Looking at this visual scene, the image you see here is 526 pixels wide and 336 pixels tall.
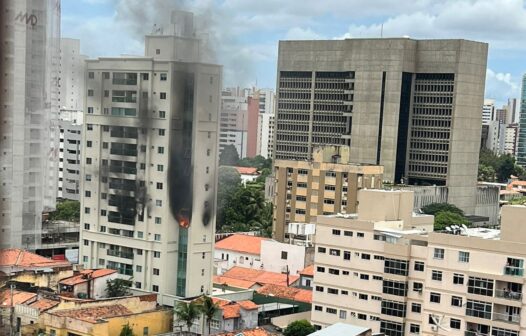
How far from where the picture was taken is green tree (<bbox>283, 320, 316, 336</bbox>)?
14.9ft

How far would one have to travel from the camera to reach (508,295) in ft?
12.6

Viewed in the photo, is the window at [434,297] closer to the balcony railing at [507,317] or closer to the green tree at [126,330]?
the balcony railing at [507,317]

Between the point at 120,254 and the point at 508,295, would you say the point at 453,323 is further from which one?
the point at 120,254

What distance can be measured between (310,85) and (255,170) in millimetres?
3067

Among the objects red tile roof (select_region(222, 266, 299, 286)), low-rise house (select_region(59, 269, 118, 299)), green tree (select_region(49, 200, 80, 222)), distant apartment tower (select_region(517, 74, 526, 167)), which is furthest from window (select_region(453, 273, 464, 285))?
distant apartment tower (select_region(517, 74, 526, 167))

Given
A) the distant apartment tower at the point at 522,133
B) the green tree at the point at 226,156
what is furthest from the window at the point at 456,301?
the distant apartment tower at the point at 522,133

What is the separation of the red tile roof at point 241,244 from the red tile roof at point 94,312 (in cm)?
255

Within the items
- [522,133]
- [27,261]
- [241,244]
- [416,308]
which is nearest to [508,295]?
[416,308]

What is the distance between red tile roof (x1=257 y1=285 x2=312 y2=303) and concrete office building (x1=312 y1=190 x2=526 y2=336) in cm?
60

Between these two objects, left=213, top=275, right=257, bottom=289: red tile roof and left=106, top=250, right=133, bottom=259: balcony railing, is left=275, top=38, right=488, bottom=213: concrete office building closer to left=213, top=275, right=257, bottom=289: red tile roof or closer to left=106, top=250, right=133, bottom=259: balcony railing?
left=213, top=275, right=257, bottom=289: red tile roof

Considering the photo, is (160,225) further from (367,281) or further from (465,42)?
(465,42)

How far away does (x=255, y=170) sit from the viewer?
14328mm

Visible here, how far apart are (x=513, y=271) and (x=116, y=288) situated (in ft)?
8.13

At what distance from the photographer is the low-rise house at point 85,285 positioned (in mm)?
4852
